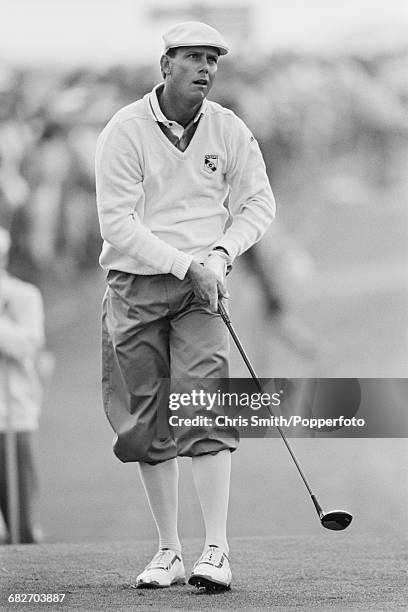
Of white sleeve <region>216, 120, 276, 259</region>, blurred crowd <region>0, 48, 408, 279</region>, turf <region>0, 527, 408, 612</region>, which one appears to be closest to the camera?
turf <region>0, 527, 408, 612</region>

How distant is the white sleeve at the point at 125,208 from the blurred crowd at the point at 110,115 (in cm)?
97

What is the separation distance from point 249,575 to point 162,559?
183mm

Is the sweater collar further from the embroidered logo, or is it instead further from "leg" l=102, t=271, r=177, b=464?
"leg" l=102, t=271, r=177, b=464

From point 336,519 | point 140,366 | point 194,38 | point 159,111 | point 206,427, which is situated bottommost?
point 336,519

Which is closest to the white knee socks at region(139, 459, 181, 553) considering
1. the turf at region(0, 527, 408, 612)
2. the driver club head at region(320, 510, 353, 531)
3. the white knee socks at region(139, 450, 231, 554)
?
the white knee socks at region(139, 450, 231, 554)

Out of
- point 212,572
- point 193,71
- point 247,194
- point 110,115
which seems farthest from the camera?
point 110,115

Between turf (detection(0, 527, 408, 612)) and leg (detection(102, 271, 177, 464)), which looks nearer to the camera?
turf (detection(0, 527, 408, 612))

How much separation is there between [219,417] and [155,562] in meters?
0.29

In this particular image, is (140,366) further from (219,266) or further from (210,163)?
(210,163)

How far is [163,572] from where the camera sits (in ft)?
8.16

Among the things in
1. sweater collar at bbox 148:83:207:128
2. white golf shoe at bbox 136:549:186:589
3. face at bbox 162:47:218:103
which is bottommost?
white golf shoe at bbox 136:549:186:589

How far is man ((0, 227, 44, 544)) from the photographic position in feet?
11.3

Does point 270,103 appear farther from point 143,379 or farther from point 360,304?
point 143,379

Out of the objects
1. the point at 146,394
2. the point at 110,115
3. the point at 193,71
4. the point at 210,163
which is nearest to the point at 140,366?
the point at 146,394
